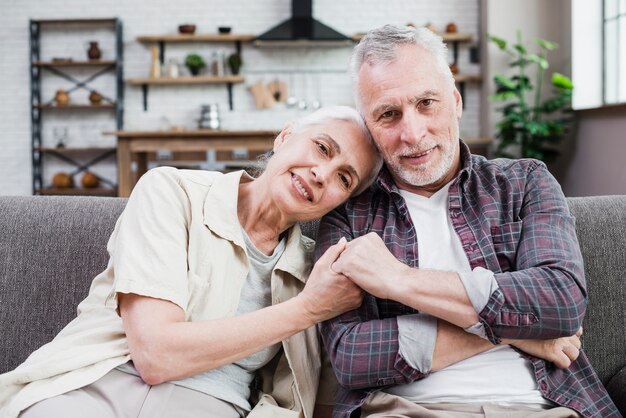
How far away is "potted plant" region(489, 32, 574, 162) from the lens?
6.01 m

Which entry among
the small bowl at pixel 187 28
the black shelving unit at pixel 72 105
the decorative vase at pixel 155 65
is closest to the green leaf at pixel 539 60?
the small bowl at pixel 187 28

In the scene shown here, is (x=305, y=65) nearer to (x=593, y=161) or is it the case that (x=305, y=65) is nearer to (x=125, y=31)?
(x=125, y=31)

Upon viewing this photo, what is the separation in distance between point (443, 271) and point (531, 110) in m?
5.08

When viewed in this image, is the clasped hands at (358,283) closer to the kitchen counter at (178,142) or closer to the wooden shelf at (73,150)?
the kitchen counter at (178,142)

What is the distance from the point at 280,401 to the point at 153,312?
40 cm

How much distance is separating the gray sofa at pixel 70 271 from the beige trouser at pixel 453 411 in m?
0.40

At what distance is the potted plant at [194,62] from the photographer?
7.18m

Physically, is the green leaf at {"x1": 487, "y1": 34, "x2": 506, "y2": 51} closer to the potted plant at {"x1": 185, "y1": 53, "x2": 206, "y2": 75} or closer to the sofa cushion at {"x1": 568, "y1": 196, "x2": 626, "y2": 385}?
the potted plant at {"x1": 185, "y1": 53, "x2": 206, "y2": 75}

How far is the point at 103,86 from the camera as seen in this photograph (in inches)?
296

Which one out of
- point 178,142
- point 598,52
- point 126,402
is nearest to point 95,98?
point 178,142

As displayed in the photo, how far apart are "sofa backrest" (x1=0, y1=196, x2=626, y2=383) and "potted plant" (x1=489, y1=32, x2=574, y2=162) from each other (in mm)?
4243

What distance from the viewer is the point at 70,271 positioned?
5.90 feet

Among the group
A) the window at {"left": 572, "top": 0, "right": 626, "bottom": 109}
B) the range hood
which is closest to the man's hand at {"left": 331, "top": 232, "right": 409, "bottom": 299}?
the window at {"left": 572, "top": 0, "right": 626, "bottom": 109}

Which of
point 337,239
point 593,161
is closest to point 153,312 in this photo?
point 337,239
